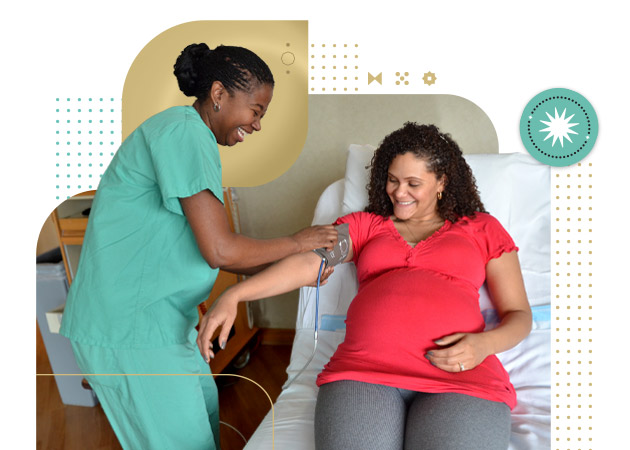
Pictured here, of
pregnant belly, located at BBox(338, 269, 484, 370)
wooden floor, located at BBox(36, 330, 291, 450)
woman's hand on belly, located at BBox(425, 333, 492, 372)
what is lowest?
wooden floor, located at BBox(36, 330, 291, 450)

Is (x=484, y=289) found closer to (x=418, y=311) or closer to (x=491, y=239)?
(x=491, y=239)

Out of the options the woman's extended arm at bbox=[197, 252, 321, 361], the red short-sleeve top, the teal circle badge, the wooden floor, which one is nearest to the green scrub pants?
the woman's extended arm at bbox=[197, 252, 321, 361]

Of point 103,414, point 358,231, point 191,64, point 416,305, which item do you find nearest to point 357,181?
point 358,231

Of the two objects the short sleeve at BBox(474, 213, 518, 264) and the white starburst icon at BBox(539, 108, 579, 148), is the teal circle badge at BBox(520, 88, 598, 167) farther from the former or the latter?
the short sleeve at BBox(474, 213, 518, 264)

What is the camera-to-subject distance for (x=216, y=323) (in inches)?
42.6

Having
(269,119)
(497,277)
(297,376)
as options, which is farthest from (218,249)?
(497,277)

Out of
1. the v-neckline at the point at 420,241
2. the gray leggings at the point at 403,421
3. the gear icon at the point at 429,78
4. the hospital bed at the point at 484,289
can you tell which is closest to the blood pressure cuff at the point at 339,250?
the v-neckline at the point at 420,241

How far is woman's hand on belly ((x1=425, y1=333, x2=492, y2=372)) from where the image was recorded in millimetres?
1120

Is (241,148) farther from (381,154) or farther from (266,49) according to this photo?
(381,154)

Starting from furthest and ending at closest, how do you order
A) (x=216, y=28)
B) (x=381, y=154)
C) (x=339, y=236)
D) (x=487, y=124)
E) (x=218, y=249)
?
(x=487, y=124) < (x=381, y=154) < (x=339, y=236) < (x=216, y=28) < (x=218, y=249)

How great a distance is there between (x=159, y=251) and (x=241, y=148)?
15.1 inches

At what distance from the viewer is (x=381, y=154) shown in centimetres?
151

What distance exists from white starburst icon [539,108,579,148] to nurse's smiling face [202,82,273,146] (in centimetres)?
68

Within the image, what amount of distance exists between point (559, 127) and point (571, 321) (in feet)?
1.52
